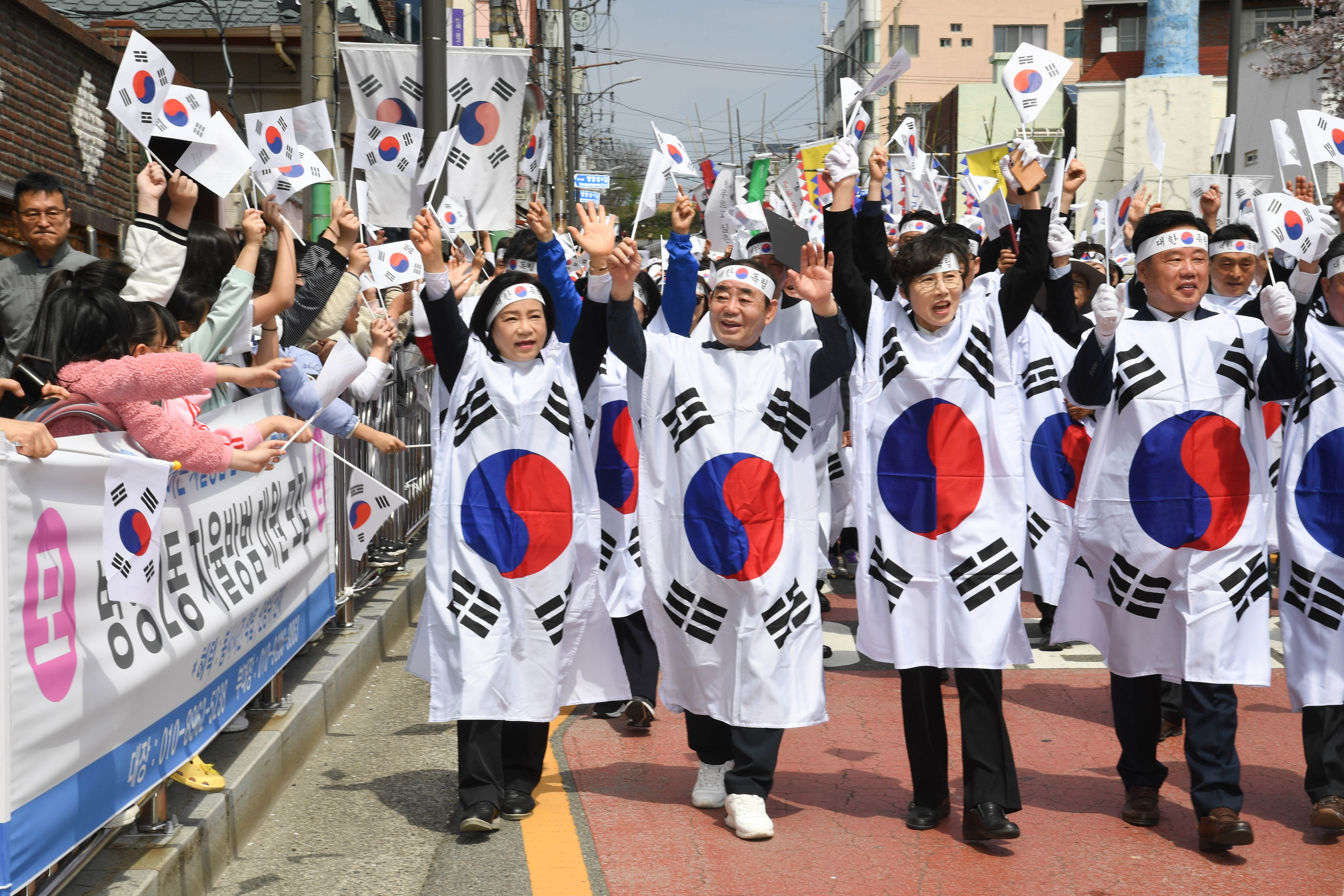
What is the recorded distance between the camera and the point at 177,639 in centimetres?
408

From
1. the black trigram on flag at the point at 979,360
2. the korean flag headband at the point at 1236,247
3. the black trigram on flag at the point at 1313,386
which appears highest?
the korean flag headband at the point at 1236,247

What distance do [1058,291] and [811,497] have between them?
1772mm

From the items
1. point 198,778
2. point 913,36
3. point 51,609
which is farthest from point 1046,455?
point 913,36

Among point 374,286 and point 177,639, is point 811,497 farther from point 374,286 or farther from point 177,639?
point 374,286

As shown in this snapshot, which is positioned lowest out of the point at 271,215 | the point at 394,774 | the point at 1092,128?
the point at 394,774

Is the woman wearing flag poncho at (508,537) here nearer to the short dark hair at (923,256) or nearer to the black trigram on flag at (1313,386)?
the short dark hair at (923,256)

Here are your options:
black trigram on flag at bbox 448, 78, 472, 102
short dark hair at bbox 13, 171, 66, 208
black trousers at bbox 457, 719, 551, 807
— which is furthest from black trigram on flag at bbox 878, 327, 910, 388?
A: black trigram on flag at bbox 448, 78, 472, 102

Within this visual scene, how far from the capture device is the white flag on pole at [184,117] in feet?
16.9

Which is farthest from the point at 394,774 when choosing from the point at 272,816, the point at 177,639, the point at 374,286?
the point at 374,286

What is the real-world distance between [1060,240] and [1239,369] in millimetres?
978

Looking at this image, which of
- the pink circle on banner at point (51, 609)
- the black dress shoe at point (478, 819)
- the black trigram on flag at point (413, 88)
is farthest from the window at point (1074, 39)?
the pink circle on banner at point (51, 609)

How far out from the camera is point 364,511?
21.4 feet

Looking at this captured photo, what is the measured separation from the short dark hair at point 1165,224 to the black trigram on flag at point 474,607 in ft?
8.96

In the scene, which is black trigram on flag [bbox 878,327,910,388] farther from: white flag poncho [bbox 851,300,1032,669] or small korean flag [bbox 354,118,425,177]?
small korean flag [bbox 354,118,425,177]
